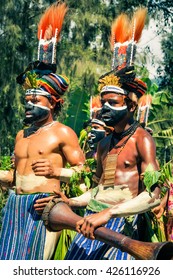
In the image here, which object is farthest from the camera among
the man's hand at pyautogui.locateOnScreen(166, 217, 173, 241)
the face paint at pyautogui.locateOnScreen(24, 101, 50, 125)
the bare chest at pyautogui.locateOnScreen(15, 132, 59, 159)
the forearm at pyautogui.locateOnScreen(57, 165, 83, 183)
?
the man's hand at pyautogui.locateOnScreen(166, 217, 173, 241)

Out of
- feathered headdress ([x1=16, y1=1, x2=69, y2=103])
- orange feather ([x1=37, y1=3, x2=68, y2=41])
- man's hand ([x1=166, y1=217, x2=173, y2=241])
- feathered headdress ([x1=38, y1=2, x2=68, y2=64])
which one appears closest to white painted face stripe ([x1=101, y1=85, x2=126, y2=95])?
feathered headdress ([x1=16, y1=1, x2=69, y2=103])

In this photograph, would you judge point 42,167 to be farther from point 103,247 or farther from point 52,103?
point 52,103

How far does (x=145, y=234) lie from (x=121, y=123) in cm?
70

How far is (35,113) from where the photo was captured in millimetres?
6660

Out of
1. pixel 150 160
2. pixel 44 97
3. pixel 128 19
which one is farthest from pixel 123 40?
pixel 150 160

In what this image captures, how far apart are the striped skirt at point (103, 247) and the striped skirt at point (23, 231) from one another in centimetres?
48

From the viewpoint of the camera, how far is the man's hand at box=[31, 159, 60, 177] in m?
6.12

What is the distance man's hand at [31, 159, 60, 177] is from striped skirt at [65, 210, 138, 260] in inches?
19.0

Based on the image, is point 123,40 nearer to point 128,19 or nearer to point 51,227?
point 128,19

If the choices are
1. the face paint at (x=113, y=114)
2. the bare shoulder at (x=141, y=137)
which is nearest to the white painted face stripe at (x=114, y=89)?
the face paint at (x=113, y=114)

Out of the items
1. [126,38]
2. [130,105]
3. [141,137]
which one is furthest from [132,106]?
[126,38]

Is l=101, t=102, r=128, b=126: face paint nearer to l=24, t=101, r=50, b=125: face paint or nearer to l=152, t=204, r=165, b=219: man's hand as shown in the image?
l=152, t=204, r=165, b=219: man's hand

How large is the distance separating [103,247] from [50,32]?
205 cm
